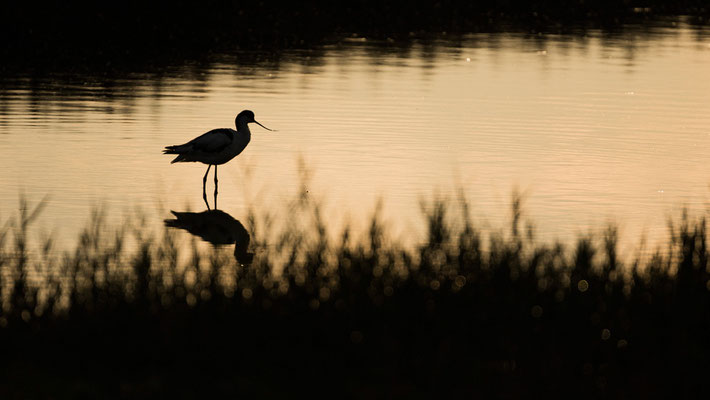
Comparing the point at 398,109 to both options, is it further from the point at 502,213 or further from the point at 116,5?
the point at 116,5

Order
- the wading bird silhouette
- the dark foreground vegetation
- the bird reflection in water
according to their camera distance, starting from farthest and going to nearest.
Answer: the wading bird silhouette
the bird reflection in water
the dark foreground vegetation

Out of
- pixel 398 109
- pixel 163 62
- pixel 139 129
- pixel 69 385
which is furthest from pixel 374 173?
pixel 163 62

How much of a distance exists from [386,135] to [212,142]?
432 cm

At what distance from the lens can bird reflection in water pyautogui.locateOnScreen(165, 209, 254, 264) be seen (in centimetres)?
1304

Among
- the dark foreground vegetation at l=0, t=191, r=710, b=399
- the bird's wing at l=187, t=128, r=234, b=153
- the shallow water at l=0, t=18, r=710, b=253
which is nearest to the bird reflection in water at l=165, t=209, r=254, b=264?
the shallow water at l=0, t=18, r=710, b=253

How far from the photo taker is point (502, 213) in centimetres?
1416

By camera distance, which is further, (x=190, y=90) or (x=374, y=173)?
(x=190, y=90)

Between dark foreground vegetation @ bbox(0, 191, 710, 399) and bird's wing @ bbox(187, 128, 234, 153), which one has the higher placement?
bird's wing @ bbox(187, 128, 234, 153)

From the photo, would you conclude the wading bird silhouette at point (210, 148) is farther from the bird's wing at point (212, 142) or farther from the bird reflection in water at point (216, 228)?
the bird reflection in water at point (216, 228)

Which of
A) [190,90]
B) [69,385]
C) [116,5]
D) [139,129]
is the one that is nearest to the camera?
[69,385]

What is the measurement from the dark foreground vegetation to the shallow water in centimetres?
169

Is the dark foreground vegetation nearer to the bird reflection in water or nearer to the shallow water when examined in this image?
the shallow water

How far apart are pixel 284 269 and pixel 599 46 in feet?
90.7

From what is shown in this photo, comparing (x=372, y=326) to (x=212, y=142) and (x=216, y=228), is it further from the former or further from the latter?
(x=212, y=142)
